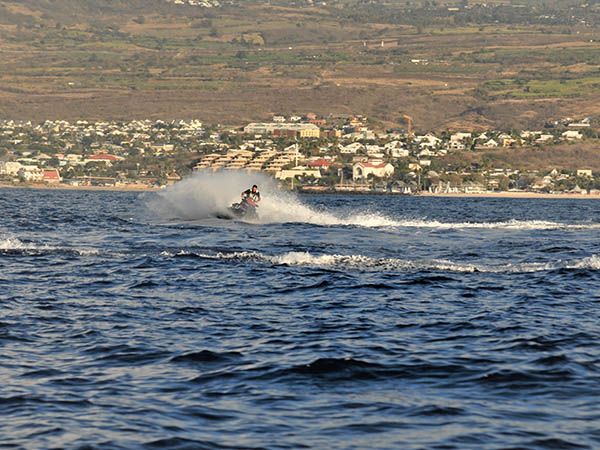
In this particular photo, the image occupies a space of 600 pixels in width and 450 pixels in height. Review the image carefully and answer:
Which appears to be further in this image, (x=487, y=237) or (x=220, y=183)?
(x=220, y=183)

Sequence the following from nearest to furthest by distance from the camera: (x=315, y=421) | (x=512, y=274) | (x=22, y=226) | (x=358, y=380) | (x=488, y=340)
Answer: (x=315, y=421) < (x=358, y=380) < (x=488, y=340) < (x=512, y=274) < (x=22, y=226)

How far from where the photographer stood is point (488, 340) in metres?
22.8

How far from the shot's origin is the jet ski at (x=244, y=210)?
63781 millimetres

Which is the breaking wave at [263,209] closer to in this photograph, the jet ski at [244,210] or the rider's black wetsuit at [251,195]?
the jet ski at [244,210]

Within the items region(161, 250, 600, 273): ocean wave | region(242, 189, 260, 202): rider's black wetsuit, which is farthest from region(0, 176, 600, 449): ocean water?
region(242, 189, 260, 202): rider's black wetsuit

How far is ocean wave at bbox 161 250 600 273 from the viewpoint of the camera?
35375 millimetres

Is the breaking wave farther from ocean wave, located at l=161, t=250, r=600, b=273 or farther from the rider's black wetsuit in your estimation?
ocean wave, located at l=161, t=250, r=600, b=273

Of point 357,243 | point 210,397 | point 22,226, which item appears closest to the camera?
point 210,397

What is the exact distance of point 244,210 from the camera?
64188mm

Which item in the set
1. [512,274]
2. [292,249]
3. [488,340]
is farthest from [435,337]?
[292,249]

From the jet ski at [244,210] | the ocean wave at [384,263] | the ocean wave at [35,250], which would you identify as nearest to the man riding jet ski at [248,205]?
the jet ski at [244,210]

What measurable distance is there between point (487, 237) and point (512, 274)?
59.1ft

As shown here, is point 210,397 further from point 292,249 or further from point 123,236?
point 123,236

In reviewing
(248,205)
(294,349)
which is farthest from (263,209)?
(294,349)
